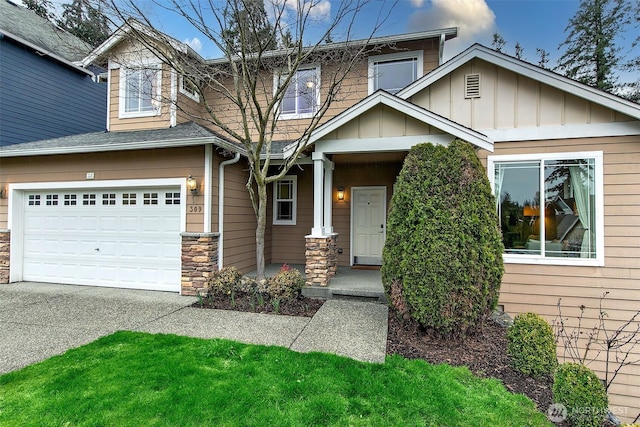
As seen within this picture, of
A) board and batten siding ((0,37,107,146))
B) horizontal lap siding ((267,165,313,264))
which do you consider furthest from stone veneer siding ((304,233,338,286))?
board and batten siding ((0,37,107,146))

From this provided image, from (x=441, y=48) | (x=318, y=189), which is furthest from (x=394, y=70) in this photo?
(x=318, y=189)

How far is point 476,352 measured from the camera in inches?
160

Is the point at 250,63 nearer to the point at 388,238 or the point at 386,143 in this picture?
the point at 386,143

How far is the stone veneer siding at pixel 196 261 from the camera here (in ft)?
22.0

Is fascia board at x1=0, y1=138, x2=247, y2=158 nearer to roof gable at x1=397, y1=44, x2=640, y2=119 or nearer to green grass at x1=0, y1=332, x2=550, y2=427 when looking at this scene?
roof gable at x1=397, y1=44, x2=640, y2=119

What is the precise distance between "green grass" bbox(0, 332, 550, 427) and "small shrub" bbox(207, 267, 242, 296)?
2408mm

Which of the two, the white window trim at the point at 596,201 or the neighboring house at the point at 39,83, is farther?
the neighboring house at the point at 39,83

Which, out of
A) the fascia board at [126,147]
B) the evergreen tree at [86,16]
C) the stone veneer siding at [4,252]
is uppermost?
the evergreen tree at [86,16]

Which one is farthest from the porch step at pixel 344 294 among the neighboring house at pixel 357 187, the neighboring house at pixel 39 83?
the neighboring house at pixel 39 83

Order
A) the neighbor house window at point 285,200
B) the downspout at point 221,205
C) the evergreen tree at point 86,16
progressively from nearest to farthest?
the evergreen tree at point 86,16 → the downspout at point 221,205 → the neighbor house window at point 285,200

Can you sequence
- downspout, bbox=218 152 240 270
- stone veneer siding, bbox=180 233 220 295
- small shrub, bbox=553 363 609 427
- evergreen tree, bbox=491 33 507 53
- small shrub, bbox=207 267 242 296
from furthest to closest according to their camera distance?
evergreen tree, bbox=491 33 507 53 < downspout, bbox=218 152 240 270 < stone veneer siding, bbox=180 233 220 295 < small shrub, bbox=207 267 242 296 < small shrub, bbox=553 363 609 427

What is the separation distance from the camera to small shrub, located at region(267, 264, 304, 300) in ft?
19.8

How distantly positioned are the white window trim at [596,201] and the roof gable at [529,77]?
0.82 meters

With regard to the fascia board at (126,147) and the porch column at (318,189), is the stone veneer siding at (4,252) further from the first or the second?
the porch column at (318,189)
